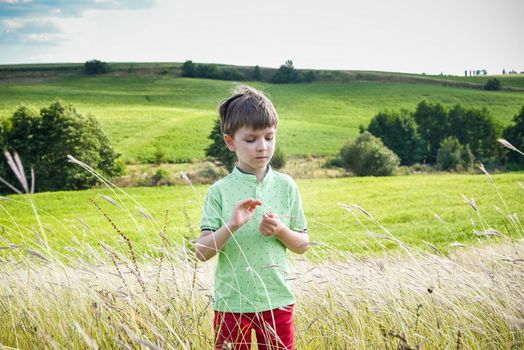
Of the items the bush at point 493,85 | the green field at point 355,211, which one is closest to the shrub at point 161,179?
the green field at point 355,211

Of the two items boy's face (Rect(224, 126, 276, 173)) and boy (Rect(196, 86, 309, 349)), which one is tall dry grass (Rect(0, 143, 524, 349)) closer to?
boy (Rect(196, 86, 309, 349))

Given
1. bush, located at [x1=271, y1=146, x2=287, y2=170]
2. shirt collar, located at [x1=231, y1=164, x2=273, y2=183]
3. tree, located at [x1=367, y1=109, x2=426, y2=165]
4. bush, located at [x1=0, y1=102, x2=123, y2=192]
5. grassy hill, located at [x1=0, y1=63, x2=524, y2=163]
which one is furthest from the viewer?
tree, located at [x1=367, y1=109, x2=426, y2=165]

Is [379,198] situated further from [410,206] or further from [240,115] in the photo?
[240,115]

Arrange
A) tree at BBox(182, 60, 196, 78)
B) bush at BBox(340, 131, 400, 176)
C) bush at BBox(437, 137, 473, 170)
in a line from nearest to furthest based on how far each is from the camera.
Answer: bush at BBox(340, 131, 400, 176) → bush at BBox(437, 137, 473, 170) → tree at BBox(182, 60, 196, 78)

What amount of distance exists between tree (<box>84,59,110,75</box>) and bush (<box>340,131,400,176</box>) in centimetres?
6460

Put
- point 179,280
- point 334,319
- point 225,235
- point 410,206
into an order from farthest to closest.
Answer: point 410,206 < point 179,280 < point 334,319 < point 225,235

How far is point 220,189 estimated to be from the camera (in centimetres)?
258

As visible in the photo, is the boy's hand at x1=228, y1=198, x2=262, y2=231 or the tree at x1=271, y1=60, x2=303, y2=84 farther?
the tree at x1=271, y1=60, x2=303, y2=84

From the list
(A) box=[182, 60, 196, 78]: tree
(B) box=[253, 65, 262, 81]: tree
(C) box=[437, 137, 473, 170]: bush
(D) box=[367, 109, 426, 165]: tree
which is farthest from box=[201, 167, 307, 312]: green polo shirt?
(A) box=[182, 60, 196, 78]: tree

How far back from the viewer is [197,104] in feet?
224

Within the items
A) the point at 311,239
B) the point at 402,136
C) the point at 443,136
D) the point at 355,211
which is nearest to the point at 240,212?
the point at 311,239

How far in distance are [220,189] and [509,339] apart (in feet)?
5.75

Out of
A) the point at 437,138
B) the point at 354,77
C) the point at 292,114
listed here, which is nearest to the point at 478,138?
the point at 437,138

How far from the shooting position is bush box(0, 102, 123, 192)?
122 ft
